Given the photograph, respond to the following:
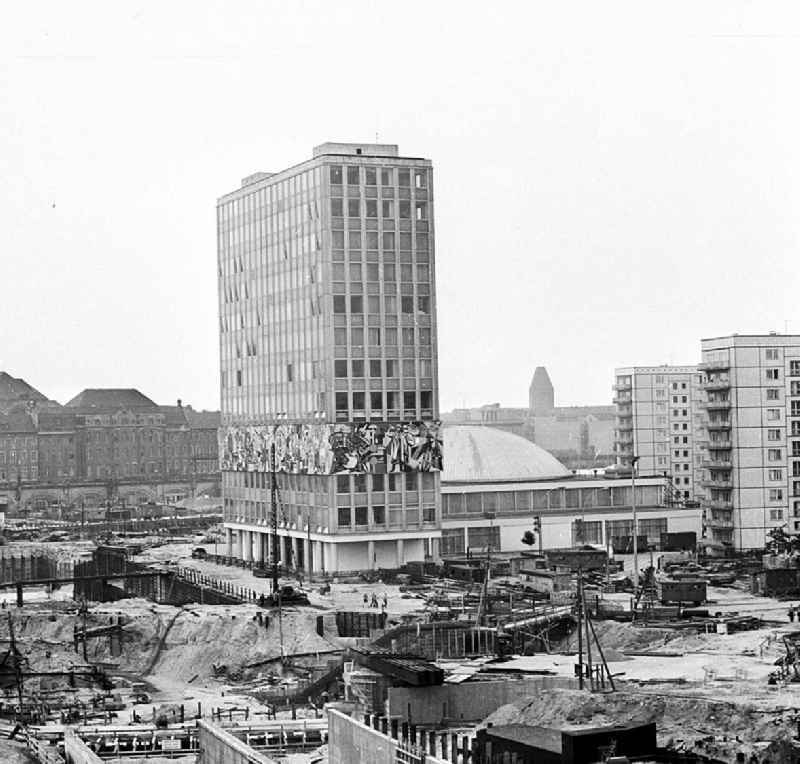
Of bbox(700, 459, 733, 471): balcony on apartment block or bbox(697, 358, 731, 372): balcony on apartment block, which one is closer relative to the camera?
bbox(697, 358, 731, 372): balcony on apartment block

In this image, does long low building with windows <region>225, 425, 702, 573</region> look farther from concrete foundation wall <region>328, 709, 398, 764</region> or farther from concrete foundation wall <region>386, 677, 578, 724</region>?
concrete foundation wall <region>328, 709, 398, 764</region>

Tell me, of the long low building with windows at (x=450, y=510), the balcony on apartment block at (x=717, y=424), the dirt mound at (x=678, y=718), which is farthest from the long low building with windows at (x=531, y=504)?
the dirt mound at (x=678, y=718)

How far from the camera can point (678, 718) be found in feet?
189

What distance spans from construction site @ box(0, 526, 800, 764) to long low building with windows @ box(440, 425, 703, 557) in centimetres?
668

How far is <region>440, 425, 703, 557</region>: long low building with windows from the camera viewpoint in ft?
477

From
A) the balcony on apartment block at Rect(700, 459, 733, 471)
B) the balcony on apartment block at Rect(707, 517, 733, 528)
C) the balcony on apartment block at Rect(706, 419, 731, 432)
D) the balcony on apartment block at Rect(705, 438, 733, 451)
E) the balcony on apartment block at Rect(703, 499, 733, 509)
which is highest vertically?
the balcony on apartment block at Rect(706, 419, 731, 432)

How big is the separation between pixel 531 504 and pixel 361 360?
85.6 feet

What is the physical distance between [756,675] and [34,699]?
3577 cm

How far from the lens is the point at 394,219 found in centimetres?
13262

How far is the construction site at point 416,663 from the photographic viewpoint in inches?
2228

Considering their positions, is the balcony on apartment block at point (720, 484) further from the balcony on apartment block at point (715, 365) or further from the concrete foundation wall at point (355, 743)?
the concrete foundation wall at point (355, 743)

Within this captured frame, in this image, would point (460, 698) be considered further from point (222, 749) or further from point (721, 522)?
point (721, 522)

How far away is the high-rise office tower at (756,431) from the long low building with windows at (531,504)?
928cm

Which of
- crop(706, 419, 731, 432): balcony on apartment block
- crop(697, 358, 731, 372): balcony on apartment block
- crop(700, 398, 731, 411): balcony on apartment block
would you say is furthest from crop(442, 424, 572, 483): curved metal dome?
crop(697, 358, 731, 372): balcony on apartment block
